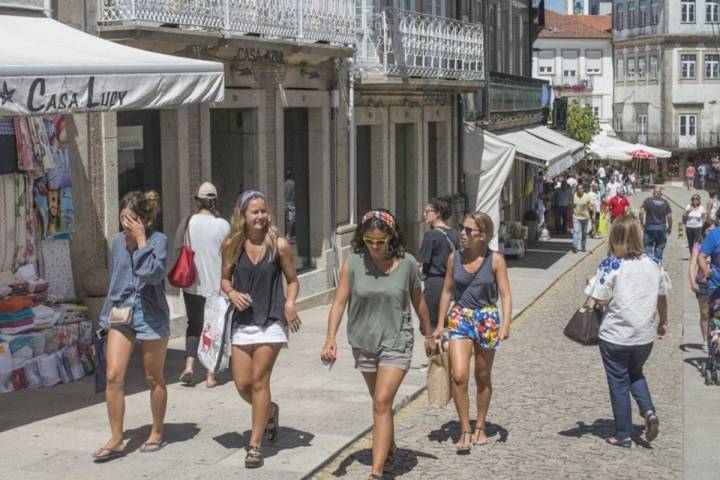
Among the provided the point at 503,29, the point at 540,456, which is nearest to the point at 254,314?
the point at 540,456

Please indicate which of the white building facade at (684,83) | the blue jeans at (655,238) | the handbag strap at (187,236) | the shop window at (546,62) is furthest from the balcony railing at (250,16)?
the shop window at (546,62)

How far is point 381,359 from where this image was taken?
315 inches

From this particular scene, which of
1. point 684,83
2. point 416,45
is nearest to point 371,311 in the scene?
point 416,45

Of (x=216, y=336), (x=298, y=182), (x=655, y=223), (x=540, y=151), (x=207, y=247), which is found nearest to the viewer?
(x=216, y=336)

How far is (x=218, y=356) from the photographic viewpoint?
8.73m

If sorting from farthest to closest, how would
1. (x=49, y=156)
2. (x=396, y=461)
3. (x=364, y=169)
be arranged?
1. (x=364, y=169)
2. (x=49, y=156)
3. (x=396, y=461)

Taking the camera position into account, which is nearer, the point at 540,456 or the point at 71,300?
the point at 540,456

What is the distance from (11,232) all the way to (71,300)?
1.04 meters

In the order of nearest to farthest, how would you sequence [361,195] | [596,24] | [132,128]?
[132,128]
[361,195]
[596,24]

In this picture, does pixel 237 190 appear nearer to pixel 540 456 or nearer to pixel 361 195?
pixel 361 195

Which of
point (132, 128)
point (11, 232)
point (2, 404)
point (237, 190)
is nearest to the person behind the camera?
point (2, 404)

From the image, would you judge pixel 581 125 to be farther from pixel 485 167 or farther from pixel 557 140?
pixel 485 167

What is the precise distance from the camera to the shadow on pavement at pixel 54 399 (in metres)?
9.66

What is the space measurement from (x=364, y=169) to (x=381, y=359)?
12761 millimetres
